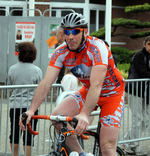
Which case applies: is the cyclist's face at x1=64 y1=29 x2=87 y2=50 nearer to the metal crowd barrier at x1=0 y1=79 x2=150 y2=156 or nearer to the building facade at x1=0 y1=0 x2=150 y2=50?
the metal crowd barrier at x1=0 y1=79 x2=150 y2=156

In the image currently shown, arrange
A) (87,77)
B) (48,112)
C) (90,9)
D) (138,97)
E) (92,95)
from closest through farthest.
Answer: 1. (92,95)
2. (87,77)
3. (48,112)
4. (138,97)
5. (90,9)

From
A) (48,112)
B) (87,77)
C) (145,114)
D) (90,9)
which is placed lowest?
(145,114)

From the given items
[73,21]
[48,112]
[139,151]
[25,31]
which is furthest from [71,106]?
[25,31]

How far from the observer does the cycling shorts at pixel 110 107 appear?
3.98 metres

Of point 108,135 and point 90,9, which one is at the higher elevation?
point 90,9

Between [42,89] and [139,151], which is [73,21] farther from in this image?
[139,151]

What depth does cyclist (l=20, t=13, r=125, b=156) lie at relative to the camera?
3697mm

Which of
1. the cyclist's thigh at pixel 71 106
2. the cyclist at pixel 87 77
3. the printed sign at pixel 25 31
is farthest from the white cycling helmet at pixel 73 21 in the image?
the printed sign at pixel 25 31

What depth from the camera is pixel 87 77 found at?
3967 mm

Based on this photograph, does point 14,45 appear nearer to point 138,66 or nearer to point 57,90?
point 138,66

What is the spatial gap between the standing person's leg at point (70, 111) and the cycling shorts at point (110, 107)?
5cm

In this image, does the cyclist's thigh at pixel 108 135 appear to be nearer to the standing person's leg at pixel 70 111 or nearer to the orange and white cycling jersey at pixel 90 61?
the standing person's leg at pixel 70 111

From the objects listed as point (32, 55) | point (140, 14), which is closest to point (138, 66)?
point (32, 55)

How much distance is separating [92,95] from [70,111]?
519 mm
